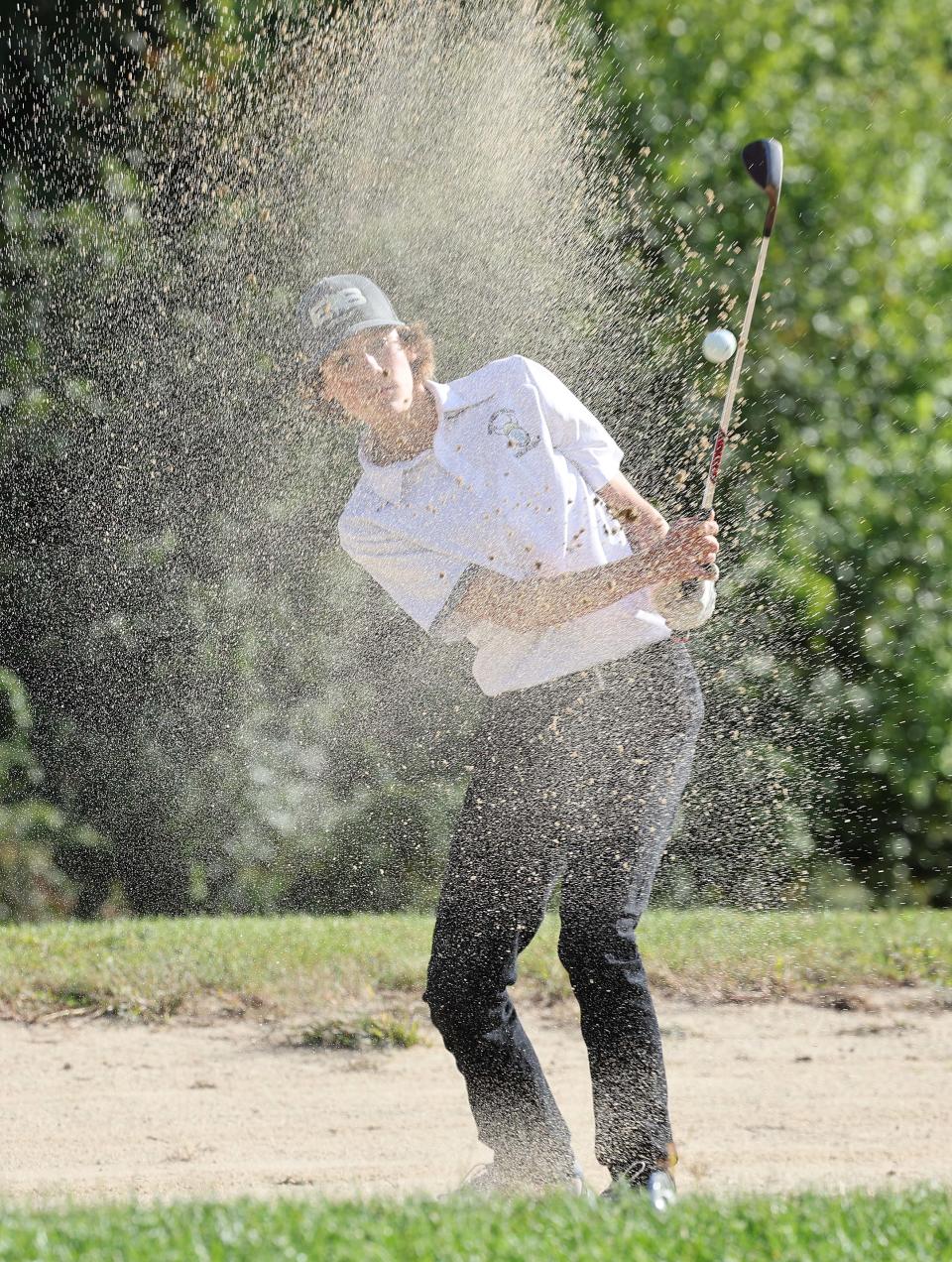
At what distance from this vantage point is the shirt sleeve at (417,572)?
2770 mm

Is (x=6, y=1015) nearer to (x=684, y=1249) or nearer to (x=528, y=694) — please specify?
(x=528, y=694)

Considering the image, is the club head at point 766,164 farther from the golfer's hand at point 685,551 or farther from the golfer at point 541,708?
the golfer's hand at point 685,551

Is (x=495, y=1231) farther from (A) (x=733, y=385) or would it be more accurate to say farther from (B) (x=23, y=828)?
(B) (x=23, y=828)

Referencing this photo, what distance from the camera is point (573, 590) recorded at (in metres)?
2.59

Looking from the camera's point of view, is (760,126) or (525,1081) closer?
(525,1081)

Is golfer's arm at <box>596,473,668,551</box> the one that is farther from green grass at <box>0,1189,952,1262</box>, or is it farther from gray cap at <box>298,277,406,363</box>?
green grass at <box>0,1189,952,1262</box>

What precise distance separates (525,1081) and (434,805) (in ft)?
10.3

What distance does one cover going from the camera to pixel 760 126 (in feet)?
19.3

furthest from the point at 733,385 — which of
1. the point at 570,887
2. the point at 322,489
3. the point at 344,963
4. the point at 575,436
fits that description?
the point at 322,489

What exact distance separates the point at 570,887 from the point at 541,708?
0.32m

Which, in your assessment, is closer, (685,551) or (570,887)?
(685,551)

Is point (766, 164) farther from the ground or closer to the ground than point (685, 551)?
farther from the ground

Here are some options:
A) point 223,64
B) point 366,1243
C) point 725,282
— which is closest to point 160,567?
point 223,64

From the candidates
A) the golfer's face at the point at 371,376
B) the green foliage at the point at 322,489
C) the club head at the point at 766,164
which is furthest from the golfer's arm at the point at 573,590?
the green foliage at the point at 322,489
